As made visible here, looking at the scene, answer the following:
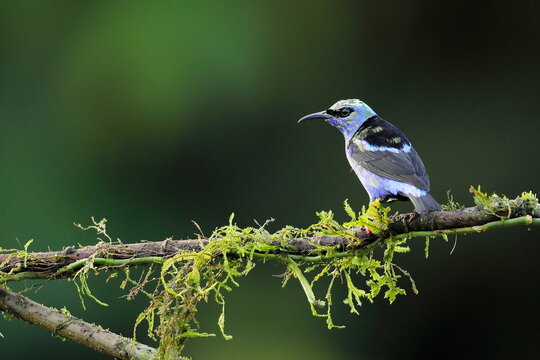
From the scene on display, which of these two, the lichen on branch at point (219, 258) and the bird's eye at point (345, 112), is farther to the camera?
the bird's eye at point (345, 112)

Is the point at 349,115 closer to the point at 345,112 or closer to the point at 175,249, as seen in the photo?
the point at 345,112

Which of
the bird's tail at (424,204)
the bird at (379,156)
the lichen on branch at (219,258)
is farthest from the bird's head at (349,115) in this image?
the lichen on branch at (219,258)

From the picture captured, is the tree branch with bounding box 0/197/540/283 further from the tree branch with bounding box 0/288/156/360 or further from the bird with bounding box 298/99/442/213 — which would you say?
the bird with bounding box 298/99/442/213

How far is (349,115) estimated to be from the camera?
3461 millimetres

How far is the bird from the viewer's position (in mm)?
2729

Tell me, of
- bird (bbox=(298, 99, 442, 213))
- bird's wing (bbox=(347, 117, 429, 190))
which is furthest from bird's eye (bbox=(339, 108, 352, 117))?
bird's wing (bbox=(347, 117, 429, 190))

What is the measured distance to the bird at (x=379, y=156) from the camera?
2729 mm

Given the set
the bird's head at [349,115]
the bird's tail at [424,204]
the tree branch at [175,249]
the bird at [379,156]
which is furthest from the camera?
the bird's head at [349,115]

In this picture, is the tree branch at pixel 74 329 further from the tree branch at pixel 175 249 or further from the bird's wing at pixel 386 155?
the bird's wing at pixel 386 155

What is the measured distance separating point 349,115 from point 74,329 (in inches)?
71.4

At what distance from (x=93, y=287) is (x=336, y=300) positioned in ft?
6.28

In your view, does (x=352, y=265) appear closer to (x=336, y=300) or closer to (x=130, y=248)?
(x=130, y=248)

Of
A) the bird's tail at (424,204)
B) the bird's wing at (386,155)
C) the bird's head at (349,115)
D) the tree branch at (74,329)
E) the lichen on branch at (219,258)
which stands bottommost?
the tree branch at (74,329)

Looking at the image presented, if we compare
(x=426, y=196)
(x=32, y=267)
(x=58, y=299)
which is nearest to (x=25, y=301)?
(x=32, y=267)
